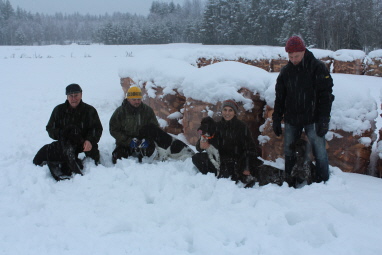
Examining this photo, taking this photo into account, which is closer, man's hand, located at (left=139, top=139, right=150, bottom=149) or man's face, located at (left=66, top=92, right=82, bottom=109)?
man's face, located at (left=66, top=92, right=82, bottom=109)

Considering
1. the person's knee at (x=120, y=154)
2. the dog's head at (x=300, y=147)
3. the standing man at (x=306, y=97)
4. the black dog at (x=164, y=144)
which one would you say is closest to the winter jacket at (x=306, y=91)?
the standing man at (x=306, y=97)

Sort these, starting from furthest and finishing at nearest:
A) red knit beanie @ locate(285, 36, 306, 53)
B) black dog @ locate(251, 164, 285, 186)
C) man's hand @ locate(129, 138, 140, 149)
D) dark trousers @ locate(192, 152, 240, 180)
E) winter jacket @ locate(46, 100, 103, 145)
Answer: man's hand @ locate(129, 138, 140, 149), winter jacket @ locate(46, 100, 103, 145), dark trousers @ locate(192, 152, 240, 180), black dog @ locate(251, 164, 285, 186), red knit beanie @ locate(285, 36, 306, 53)

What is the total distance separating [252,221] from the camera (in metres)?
2.70

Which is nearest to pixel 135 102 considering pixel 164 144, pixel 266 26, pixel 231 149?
pixel 164 144

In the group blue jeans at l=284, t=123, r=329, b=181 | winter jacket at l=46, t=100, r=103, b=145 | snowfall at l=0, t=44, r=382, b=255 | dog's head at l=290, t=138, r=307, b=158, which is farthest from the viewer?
winter jacket at l=46, t=100, r=103, b=145

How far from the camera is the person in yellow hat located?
4.52 m

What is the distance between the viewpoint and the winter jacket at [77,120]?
4.21m

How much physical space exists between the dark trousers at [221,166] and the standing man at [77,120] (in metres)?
1.62

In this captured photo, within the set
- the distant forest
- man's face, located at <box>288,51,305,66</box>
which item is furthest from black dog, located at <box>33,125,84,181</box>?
the distant forest

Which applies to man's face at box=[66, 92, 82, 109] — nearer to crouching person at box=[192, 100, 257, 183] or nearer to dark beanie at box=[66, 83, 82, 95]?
dark beanie at box=[66, 83, 82, 95]

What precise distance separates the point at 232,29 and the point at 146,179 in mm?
46690

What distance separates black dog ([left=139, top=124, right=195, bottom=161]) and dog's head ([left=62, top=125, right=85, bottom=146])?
93 centimetres

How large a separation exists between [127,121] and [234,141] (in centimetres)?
190

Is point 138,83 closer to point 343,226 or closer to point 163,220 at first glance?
point 163,220
